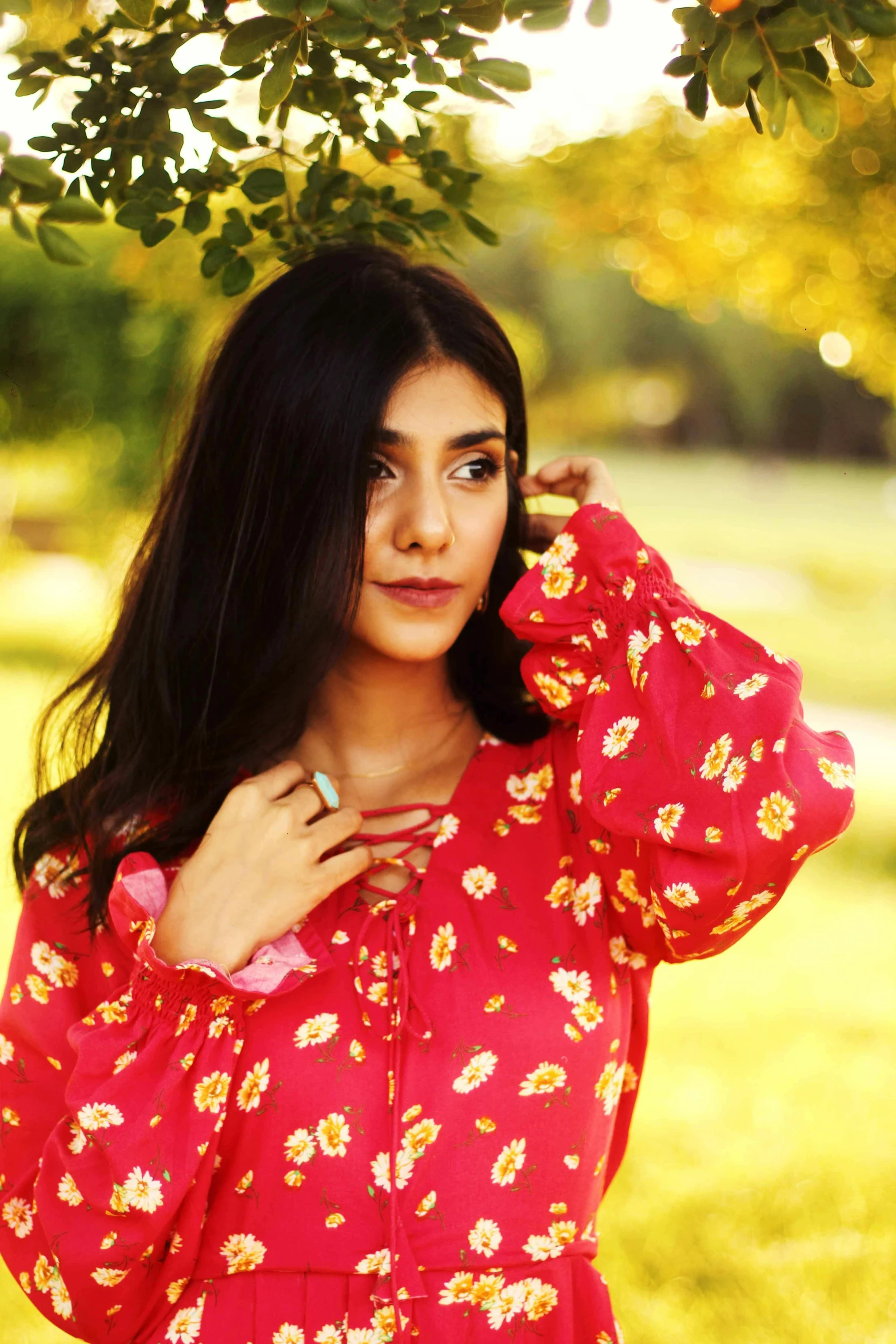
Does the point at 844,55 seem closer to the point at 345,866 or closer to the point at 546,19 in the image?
the point at 546,19

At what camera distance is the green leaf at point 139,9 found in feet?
4.12

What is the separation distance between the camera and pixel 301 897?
1704 mm

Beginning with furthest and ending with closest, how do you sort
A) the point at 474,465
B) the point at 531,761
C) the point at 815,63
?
1. the point at 531,761
2. the point at 474,465
3. the point at 815,63

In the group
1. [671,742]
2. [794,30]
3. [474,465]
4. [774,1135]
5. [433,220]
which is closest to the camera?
[794,30]

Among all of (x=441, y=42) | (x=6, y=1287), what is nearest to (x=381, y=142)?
(x=441, y=42)

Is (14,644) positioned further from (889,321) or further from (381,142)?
(381,142)

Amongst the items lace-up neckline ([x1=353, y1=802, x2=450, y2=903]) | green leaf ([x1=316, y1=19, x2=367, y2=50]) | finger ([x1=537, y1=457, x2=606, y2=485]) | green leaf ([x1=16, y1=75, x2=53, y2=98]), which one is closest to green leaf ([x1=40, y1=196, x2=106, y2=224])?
green leaf ([x1=16, y1=75, x2=53, y2=98])

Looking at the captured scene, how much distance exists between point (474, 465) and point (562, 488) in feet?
0.81

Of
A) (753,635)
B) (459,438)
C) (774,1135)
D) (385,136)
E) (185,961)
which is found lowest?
(753,635)

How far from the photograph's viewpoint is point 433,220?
2064mm

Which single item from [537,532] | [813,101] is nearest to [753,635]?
[537,532]

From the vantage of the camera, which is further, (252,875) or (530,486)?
(530,486)

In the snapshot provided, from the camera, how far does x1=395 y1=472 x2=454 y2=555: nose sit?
1723 millimetres

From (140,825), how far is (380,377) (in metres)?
0.76
